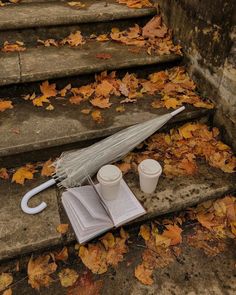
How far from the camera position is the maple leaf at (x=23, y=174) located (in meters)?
2.57

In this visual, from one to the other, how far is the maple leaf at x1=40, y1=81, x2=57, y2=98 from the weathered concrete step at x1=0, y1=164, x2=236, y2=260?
982 mm

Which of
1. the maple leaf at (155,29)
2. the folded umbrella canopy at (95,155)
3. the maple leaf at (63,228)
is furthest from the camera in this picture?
the maple leaf at (155,29)

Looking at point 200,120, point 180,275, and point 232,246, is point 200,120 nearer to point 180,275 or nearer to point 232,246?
point 232,246

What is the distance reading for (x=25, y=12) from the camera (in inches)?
137

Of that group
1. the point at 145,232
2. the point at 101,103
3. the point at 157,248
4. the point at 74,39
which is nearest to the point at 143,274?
the point at 157,248

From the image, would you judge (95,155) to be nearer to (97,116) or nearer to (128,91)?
(97,116)

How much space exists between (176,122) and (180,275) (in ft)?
4.66

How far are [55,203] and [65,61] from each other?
62.2 inches

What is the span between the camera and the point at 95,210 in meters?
2.21

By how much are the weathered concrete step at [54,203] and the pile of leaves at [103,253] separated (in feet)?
0.61

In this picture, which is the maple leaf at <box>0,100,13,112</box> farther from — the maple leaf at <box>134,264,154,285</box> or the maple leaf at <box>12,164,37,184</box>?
the maple leaf at <box>134,264,154,285</box>

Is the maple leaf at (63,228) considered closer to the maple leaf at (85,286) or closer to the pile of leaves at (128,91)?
the maple leaf at (85,286)

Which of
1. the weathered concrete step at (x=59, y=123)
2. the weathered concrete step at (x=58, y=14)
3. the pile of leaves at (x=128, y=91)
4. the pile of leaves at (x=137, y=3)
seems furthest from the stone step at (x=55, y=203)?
the pile of leaves at (x=137, y=3)

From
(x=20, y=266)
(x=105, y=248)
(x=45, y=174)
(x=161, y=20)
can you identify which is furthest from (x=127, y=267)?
(x=161, y=20)
